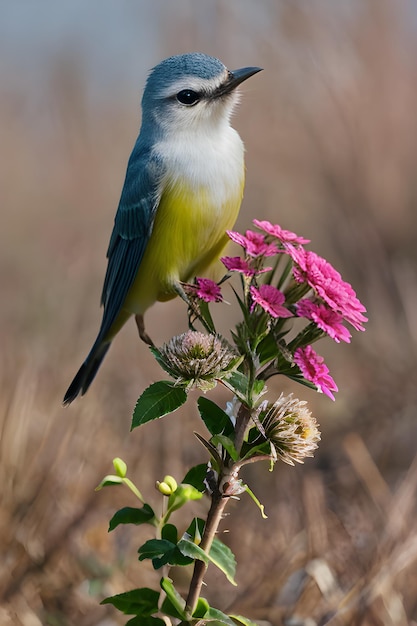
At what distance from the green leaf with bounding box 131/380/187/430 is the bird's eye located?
1.13 meters

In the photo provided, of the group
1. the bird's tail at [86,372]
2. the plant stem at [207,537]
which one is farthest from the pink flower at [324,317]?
the bird's tail at [86,372]

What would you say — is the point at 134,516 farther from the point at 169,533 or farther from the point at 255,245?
the point at 255,245

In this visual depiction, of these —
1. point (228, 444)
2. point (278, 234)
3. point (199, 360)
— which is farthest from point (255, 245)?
point (228, 444)

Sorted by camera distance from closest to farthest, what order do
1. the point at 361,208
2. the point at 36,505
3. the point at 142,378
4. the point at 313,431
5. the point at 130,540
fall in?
1. the point at 313,431
2. the point at 36,505
3. the point at 130,540
4. the point at 142,378
5. the point at 361,208

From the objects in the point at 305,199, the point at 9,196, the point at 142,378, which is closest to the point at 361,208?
the point at 305,199

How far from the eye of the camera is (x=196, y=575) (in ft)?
4.96

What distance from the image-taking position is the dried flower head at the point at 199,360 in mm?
1462

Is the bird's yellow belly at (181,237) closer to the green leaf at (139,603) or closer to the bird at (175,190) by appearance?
the bird at (175,190)

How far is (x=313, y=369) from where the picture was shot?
1.42 m

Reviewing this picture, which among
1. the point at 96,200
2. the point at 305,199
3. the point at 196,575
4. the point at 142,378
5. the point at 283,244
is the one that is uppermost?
the point at 305,199

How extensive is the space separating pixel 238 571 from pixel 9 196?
14.4ft

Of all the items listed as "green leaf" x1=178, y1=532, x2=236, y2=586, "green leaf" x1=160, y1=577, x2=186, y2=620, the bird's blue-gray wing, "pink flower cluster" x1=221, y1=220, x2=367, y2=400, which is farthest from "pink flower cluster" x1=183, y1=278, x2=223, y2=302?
the bird's blue-gray wing

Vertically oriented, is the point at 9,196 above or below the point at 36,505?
above

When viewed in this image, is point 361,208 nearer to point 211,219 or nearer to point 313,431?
point 211,219
